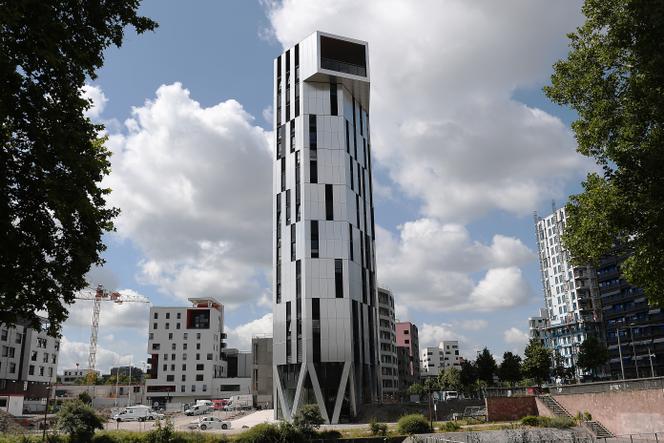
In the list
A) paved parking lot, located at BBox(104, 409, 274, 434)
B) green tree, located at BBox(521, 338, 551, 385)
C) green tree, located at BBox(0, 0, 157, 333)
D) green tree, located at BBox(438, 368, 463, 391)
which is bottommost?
paved parking lot, located at BBox(104, 409, 274, 434)

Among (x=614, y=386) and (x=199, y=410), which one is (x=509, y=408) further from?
(x=199, y=410)

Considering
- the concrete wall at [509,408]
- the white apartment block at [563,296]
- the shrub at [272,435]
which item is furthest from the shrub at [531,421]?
the white apartment block at [563,296]

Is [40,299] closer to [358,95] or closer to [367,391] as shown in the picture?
[367,391]

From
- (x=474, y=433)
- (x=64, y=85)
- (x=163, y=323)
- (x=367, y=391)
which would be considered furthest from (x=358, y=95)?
(x=163, y=323)

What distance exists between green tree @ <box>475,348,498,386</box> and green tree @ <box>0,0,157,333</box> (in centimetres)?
7573

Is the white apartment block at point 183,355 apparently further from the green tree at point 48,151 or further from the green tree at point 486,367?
the green tree at point 48,151

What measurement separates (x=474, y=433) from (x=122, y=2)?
3672 cm

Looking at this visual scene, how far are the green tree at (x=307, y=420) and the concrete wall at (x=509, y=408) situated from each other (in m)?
17.4

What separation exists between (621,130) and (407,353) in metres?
145

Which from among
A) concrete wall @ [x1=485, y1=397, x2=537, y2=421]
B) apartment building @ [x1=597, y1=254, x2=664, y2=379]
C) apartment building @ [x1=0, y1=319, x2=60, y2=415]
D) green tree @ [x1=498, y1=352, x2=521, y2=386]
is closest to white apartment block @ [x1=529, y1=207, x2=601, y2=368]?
apartment building @ [x1=597, y1=254, x2=664, y2=379]

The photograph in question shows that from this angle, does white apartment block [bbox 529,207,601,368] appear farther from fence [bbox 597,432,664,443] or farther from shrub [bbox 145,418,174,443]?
shrub [bbox 145,418,174,443]

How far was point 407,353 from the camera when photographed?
160375 millimetres

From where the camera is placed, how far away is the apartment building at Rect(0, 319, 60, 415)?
316 feet

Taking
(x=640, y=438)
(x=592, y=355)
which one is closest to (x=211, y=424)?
(x=640, y=438)
